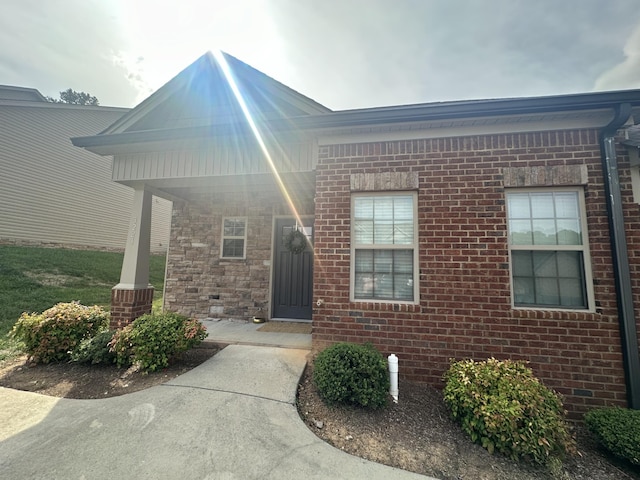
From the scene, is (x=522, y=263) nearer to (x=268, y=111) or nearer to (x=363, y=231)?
(x=363, y=231)

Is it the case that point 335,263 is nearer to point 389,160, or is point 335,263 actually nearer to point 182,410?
point 389,160

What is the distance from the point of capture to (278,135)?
4055 millimetres

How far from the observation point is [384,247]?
3.72 meters

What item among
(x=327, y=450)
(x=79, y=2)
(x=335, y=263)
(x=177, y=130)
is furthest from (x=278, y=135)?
(x=79, y=2)

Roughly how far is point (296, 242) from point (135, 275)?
9.60 feet

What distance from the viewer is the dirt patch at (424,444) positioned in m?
2.21

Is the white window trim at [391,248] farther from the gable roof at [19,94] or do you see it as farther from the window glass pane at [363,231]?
the gable roof at [19,94]

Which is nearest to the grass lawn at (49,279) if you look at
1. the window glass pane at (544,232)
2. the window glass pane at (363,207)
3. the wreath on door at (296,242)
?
the wreath on door at (296,242)

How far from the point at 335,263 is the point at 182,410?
2314 mm

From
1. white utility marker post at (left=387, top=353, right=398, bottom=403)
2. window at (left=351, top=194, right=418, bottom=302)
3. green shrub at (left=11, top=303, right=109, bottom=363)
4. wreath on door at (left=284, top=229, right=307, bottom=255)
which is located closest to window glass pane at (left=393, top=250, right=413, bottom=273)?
window at (left=351, top=194, right=418, bottom=302)

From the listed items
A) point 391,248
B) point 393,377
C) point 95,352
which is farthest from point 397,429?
point 95,352

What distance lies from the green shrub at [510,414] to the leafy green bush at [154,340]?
10.7 ft

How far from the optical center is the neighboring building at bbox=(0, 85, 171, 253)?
32.0 feet

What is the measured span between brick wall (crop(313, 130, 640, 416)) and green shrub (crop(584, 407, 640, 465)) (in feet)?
1.76
